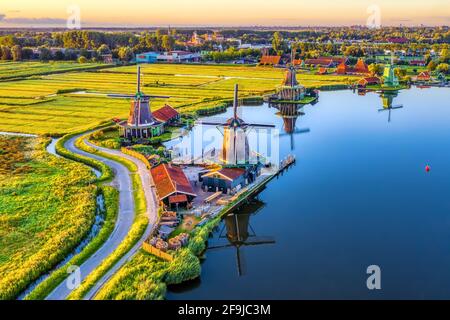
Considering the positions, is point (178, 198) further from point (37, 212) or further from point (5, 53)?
point (5, 53)

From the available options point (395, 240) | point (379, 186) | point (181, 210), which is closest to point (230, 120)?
point (181, 210)

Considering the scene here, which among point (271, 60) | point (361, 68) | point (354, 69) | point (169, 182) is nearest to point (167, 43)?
point (271, 60)

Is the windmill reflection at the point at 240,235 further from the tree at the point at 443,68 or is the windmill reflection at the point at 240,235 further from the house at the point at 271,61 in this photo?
the house at the point at 271,61

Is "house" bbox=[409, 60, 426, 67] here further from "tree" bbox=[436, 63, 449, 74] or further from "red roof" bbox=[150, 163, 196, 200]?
"red roof" bbox=[150, 163, 196, 200]

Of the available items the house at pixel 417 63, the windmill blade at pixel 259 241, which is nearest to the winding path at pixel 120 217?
the windmill blade at pixel 259 241

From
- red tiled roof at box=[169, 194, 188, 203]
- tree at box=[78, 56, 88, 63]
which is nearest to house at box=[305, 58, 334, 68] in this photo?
tree at box=[78, 56, 88, 63]
